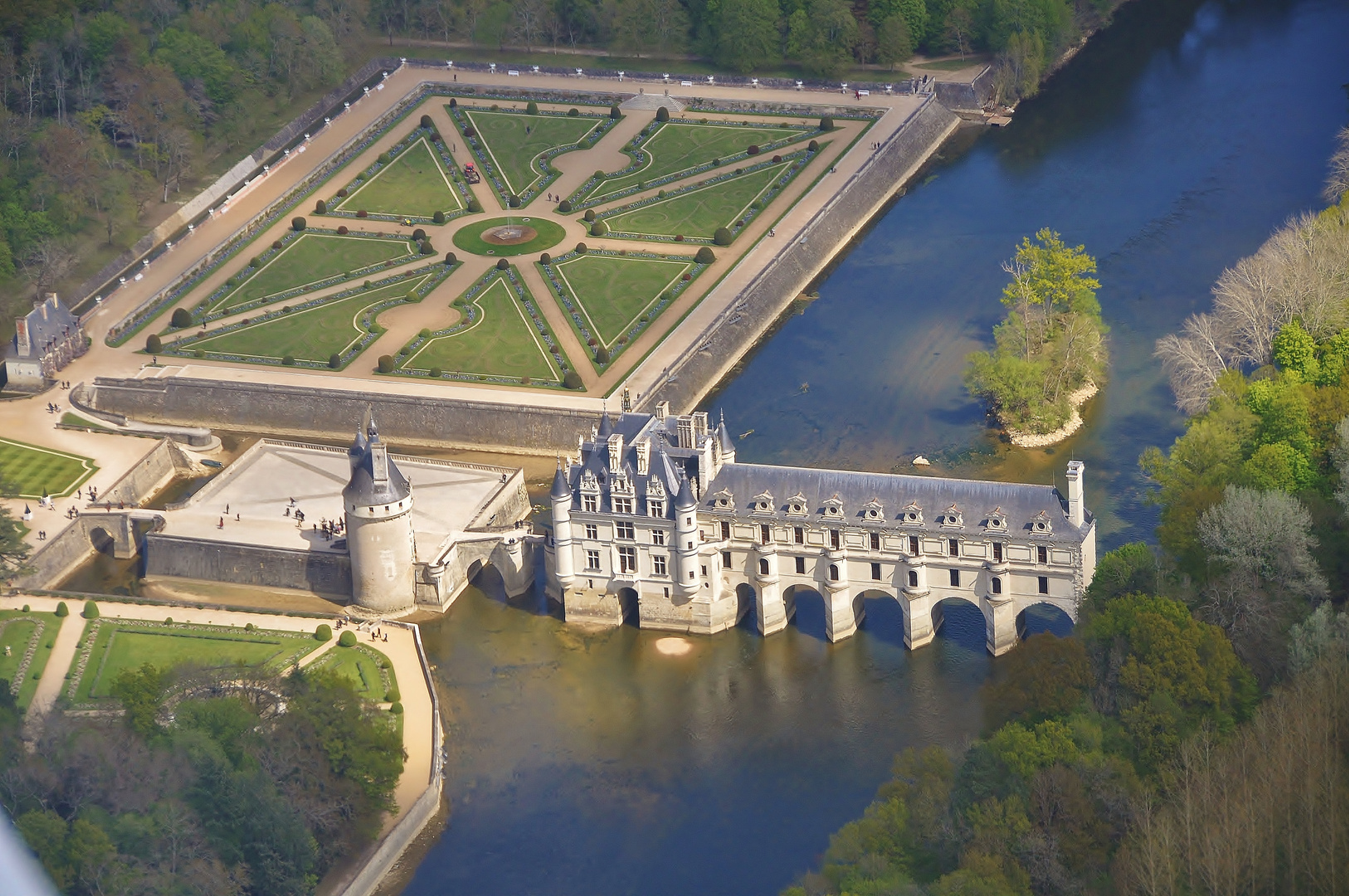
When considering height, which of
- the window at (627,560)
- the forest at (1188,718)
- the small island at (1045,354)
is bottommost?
the forest at (1188,718)

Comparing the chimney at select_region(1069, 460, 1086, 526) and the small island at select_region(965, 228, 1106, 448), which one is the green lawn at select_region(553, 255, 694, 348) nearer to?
the small island at select_region(965, 228, 1106, 448)

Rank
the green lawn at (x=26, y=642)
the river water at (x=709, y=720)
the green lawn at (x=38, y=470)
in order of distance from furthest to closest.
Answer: the green lawn at (x=38, y=470) → the green lawn at (x=26, y=642) → the river water at (x=709, y=720)

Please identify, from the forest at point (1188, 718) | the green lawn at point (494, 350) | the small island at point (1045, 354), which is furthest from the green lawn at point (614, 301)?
the forest at point (1188, 718)

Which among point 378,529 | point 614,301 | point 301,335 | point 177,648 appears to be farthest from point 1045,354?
point 177,648

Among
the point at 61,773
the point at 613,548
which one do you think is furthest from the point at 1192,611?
the point at 61,773

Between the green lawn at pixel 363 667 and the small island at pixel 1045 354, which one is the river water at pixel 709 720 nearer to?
the small island at pixel 1045 354

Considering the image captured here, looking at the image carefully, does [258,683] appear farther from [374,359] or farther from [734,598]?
[374,359]

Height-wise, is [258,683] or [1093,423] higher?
[1093,423]
